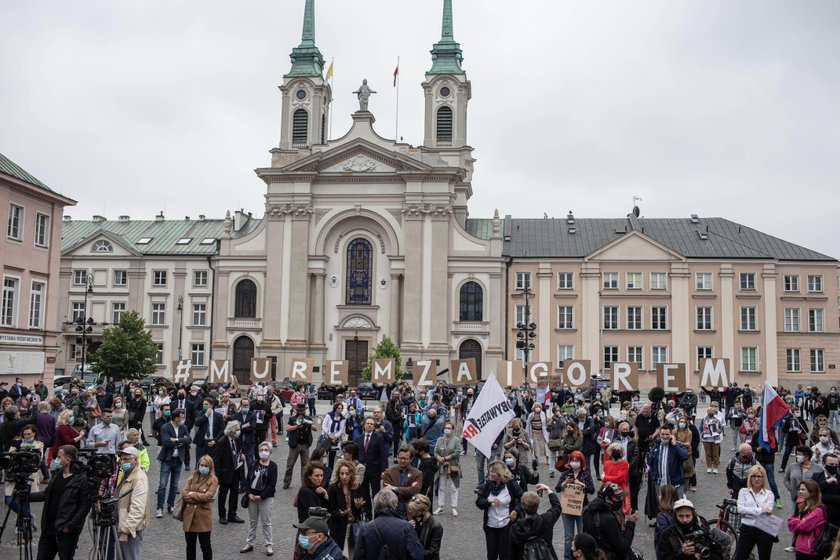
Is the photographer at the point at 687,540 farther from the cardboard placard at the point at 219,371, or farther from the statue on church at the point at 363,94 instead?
the statue on church at the point at 363,94

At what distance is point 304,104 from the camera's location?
66.5 m

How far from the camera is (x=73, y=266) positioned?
65.9m

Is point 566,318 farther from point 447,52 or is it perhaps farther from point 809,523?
point 809,523

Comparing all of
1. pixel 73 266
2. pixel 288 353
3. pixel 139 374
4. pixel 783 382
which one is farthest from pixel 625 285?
pixel 73 266

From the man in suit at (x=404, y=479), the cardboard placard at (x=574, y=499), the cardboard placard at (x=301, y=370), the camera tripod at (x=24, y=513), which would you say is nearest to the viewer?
the man in suit at (x=404, y=479)

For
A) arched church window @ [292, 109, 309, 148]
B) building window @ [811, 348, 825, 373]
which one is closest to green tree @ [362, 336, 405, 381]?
arched church window @ [292, 109, 309, 148]

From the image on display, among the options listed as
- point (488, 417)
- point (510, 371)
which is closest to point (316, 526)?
point (488, 417)

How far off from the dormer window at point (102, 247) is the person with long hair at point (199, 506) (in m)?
57.6

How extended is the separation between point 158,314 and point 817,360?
49727mm

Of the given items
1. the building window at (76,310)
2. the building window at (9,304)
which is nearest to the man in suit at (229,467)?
the building window at (9,304)

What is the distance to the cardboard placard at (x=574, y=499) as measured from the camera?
12.7 metres

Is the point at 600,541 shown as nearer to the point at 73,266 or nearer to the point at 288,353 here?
the point at 288,353

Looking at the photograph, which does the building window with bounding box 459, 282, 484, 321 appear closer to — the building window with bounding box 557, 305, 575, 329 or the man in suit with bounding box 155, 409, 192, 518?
the building window with bounding box 557, 305, 575, 329

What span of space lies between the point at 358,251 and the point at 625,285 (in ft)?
65.8
